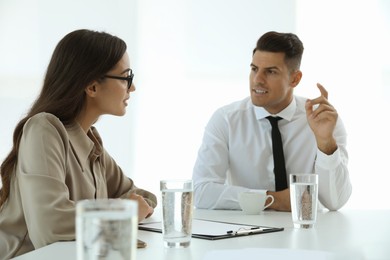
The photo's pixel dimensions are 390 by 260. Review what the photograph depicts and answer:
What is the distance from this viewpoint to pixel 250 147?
9.93 feet

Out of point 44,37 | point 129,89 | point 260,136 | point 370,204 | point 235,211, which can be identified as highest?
point 44,37

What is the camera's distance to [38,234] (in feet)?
5.72

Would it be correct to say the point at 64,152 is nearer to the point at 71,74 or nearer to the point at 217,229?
the point at 71,74

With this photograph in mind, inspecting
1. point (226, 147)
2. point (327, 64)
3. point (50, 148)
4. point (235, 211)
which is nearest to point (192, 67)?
point (327, 64)

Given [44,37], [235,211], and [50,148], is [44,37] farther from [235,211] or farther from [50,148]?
[50,148]

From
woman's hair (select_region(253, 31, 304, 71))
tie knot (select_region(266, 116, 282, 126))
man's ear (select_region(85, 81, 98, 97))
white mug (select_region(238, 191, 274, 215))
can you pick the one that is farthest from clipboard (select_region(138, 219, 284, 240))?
woman's hair (select_region(253, 31, 304, 71))

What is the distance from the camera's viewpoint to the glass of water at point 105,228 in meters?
0.91

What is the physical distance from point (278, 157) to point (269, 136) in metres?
0.14

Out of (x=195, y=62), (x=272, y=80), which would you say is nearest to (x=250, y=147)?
(x=272, y=80)

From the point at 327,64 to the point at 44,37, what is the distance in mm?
1937

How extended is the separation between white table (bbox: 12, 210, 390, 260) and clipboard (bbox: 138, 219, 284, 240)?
3 centimetres

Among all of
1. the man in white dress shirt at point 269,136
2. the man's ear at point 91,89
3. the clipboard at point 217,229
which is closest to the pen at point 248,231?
the clipboard at point 217,229

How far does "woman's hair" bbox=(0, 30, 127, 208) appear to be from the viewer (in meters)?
2.09

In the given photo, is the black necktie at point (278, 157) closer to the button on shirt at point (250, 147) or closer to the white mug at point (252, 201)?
the button on shirt at point (250, 147)
